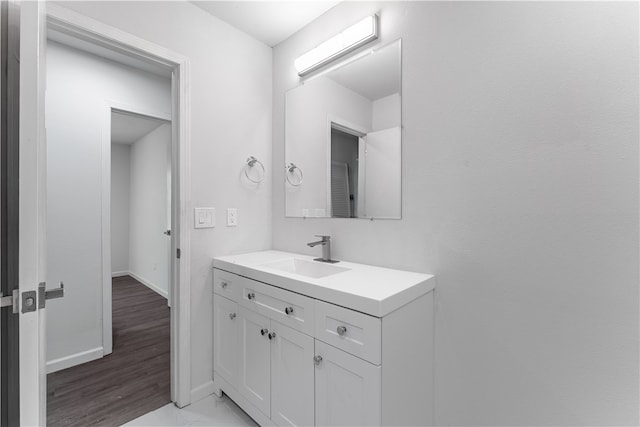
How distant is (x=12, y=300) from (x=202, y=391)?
1363 mm

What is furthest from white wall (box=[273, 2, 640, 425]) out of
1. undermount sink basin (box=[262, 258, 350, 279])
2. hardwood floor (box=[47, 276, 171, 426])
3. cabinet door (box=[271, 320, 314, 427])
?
hardwood floor (box=[47, 276, 171, 426])

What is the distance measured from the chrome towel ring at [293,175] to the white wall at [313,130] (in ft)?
0.09

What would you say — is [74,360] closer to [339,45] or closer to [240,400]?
[240,400]

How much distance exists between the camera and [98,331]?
2.24 meters

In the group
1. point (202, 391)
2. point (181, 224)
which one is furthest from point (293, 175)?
point (202, 391)

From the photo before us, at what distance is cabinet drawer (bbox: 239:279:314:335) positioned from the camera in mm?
1223

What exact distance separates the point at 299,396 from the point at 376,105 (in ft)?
4.87

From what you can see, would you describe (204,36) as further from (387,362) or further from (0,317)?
(387,362)

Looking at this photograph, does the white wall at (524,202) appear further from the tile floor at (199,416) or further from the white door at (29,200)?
the white door at (29,200)

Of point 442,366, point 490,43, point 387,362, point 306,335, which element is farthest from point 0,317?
point 490,43

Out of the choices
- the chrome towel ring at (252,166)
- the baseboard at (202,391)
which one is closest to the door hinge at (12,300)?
the baseboard at (202,391)

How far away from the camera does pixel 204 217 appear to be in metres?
1.79

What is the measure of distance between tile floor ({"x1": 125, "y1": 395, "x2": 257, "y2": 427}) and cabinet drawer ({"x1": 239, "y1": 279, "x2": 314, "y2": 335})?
65cm

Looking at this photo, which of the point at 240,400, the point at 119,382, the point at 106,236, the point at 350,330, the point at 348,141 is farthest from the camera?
the point at 106,236
